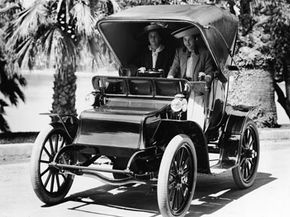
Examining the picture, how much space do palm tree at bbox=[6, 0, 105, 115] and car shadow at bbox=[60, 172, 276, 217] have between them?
4707mm

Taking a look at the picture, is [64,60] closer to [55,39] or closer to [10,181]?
[55,39]

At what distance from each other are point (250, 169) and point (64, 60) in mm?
5344

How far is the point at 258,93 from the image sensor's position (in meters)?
16.3

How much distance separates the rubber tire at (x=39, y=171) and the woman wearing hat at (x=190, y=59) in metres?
1.91

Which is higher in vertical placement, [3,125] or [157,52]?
[157,52]

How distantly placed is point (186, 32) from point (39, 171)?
289 centimetres

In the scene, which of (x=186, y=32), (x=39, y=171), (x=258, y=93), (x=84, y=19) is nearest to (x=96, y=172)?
(x=39, y=171)

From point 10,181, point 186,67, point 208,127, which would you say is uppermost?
point 186,67

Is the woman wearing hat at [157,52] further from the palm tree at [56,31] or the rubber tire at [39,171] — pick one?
the palm tree at [56,31]

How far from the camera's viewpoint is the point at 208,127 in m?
A: 8.05

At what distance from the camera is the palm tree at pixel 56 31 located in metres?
12.6

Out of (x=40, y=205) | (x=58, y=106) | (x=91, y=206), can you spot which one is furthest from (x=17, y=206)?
(x=58, y=106)

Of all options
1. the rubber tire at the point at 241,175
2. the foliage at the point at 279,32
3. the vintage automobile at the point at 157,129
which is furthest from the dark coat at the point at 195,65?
the foliage at the point at 279,32

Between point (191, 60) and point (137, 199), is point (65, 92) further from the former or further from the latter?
point (137, 199)
